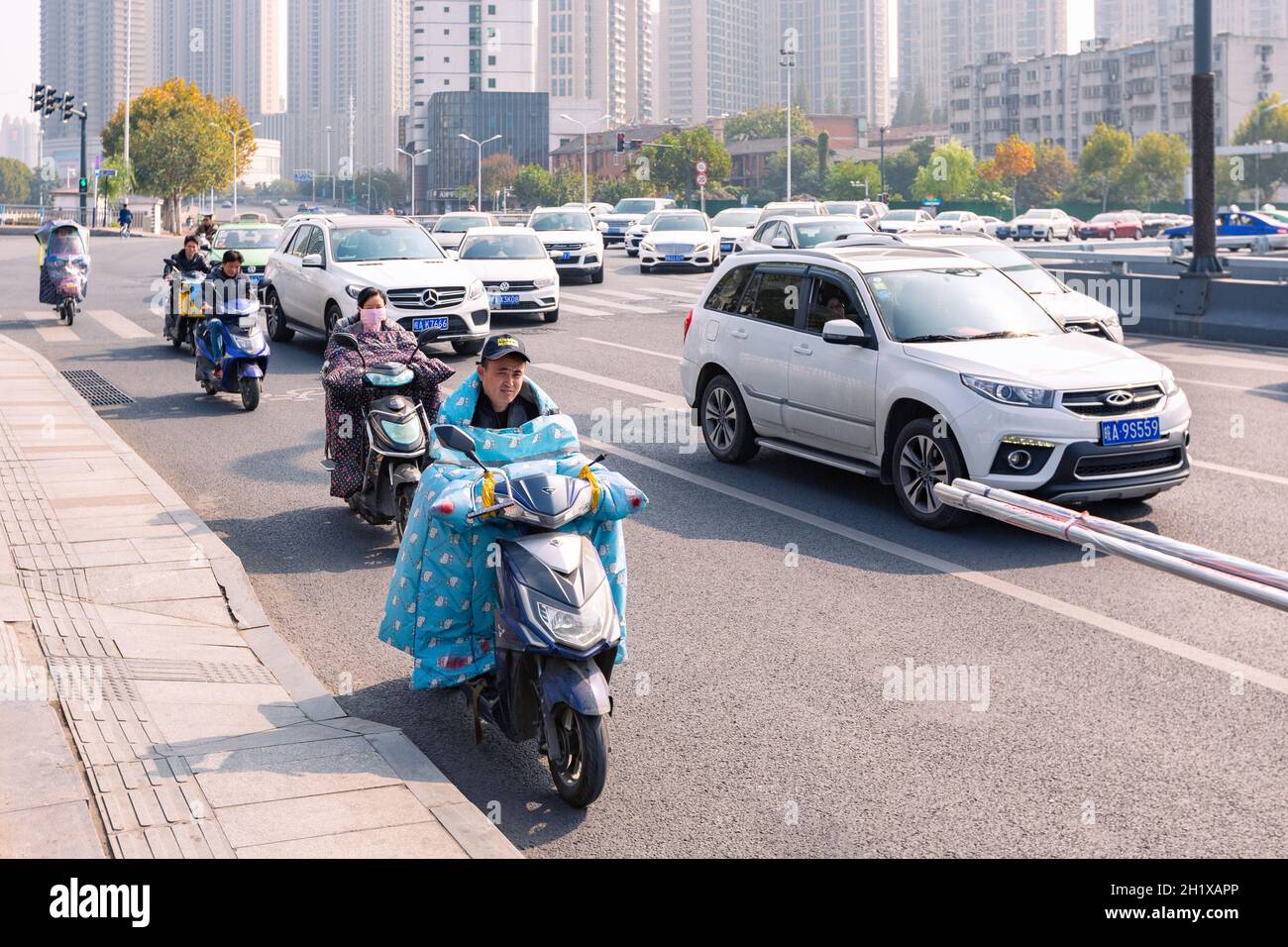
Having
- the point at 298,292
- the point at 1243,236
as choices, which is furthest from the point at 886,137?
the point at 298,292

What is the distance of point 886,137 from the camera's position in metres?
191

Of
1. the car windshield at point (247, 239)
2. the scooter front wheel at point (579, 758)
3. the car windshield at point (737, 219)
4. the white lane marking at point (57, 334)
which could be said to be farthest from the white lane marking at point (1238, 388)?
the car windshield at point (737, 219)

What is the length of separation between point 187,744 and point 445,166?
551 ft

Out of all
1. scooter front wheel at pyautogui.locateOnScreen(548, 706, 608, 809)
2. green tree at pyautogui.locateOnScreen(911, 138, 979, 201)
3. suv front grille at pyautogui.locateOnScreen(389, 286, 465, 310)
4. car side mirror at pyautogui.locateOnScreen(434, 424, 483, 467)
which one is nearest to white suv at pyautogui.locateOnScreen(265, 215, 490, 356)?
suv front grille at pyautogui.locateOnScreen(389, 286, 465, 310)

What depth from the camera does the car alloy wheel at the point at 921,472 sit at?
383 inches

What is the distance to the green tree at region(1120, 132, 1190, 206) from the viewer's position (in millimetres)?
118562

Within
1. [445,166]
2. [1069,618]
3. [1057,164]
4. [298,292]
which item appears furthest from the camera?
[445,166]

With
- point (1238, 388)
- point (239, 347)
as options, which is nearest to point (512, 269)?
point (239, 347)

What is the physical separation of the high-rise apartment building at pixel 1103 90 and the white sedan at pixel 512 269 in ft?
412

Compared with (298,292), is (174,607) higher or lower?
lower

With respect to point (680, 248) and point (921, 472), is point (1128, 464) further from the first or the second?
point (680, 248)

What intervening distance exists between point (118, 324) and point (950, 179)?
11323 cm

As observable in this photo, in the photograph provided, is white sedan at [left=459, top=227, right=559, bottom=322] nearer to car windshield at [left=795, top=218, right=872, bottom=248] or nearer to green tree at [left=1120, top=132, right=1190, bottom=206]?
car windshield at [left=795, top=218, right=872, bottom=248]

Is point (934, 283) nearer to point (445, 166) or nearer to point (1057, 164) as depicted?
point (1057, 164)
